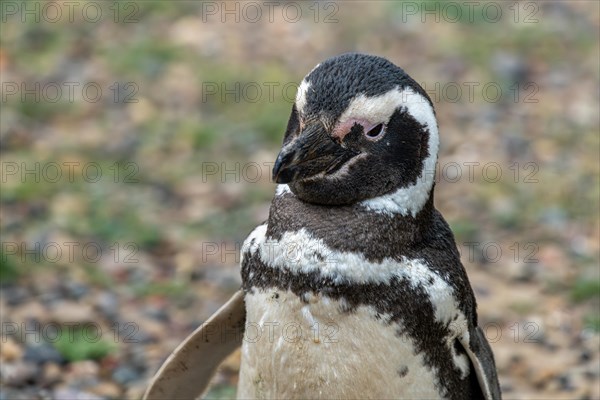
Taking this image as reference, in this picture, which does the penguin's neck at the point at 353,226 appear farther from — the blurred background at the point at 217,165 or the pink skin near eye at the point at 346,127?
the blurred background at the point at 217,165

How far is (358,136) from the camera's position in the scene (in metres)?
2.82

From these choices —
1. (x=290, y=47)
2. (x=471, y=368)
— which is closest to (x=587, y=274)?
(x=471, y=368)

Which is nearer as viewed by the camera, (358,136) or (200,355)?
(358,136)

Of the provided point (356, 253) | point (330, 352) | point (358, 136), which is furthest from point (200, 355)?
point (358, 136)

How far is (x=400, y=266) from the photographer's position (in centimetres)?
282

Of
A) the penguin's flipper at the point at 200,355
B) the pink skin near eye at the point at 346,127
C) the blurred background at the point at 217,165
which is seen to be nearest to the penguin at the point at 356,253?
the pink skin near eye at the point at 346,127

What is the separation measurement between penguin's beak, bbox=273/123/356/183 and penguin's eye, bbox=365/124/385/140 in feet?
0.21

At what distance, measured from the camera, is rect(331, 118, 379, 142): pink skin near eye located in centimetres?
280

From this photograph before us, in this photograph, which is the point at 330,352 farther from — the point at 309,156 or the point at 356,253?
the point at 309,156

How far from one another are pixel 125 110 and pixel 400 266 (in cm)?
435

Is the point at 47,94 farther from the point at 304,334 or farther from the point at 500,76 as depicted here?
the point at 304,334

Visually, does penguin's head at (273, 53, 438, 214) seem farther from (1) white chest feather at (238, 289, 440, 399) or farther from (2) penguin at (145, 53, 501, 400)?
(1) white chest feather at (238, 289, 440, 399)

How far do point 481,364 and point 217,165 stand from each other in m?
3.44

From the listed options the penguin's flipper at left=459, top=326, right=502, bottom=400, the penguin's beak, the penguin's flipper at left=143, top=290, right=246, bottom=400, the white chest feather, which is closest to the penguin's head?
the penguin's beak
